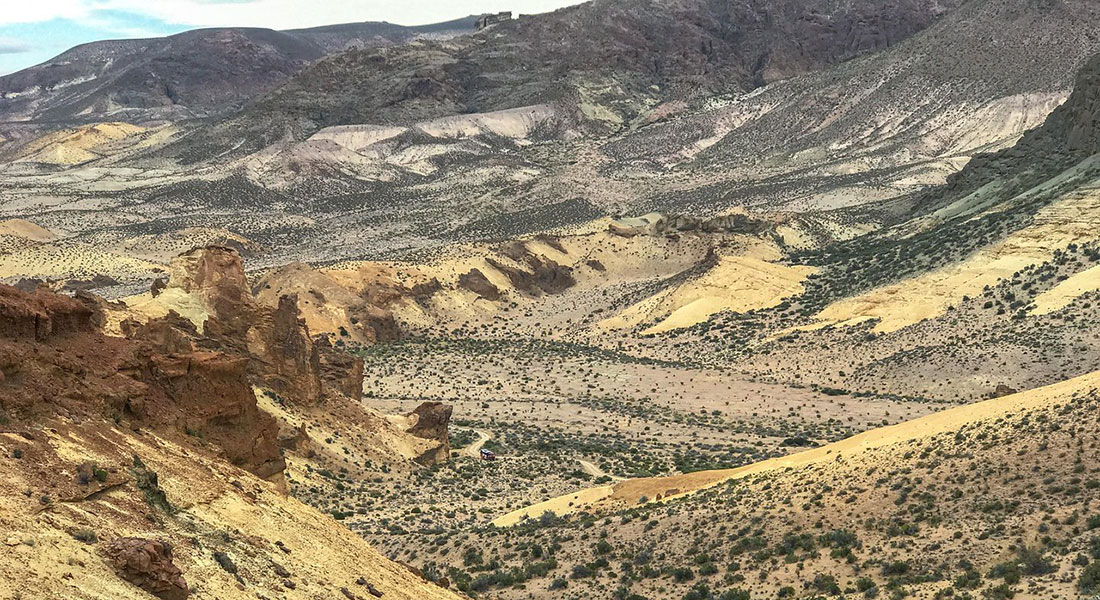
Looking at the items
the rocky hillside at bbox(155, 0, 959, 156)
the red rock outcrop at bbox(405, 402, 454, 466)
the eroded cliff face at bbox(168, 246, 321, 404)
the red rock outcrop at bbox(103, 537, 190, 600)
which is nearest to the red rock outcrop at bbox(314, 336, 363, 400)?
the red rock outcrop at bbox(405, 402, 454, 466)

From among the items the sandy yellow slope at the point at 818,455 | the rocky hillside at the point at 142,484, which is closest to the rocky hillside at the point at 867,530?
the sandy yellow slope at the point at 818,455

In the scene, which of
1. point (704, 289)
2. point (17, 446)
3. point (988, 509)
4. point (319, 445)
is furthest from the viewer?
point (704, 289)

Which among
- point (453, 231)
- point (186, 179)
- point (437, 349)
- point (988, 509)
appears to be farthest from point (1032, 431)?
point (186, 179)

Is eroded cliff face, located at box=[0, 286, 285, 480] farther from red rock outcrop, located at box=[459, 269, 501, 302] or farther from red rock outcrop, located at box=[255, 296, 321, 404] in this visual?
red rock outcrop, located at box=[459, 269, 501, 302]

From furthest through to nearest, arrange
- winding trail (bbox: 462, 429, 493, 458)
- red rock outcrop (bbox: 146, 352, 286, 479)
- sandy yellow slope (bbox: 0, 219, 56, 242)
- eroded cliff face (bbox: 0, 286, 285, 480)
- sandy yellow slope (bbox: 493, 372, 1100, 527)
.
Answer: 1. sandy yellow slope (bbox: 0, 219, 56, 242)
2. winding trail (bbox: 462, 429, 493, 458)
3. sandy yellow slope (bbox: 493, 372, 1100, 527)
4. red rock outcrop (bbox: 146, 352, 286, 479)
5. eroded cliff face (bbox: 0, 286, 285, 480)

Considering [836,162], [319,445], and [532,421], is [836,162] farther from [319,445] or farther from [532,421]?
[319,445]

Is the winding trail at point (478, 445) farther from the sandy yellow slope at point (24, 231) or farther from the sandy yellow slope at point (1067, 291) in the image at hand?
the sandy yellow slope at point (24, 231)
